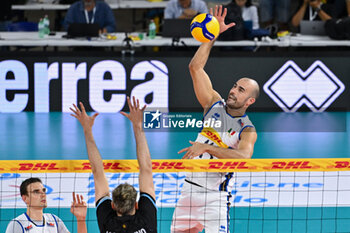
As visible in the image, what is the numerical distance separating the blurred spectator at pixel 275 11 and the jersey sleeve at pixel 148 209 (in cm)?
1514

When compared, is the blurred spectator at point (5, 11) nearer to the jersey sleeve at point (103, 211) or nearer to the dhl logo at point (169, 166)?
the dhl logo at point (169, 166)

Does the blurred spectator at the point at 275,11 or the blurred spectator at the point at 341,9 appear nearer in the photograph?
the blurred spectator at the point at 341,9

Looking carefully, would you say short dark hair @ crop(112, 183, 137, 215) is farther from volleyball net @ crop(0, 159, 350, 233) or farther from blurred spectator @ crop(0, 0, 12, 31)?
blurred spectator @ crop(0, 0, 12, 31)

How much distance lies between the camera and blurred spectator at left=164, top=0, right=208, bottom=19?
17531mm

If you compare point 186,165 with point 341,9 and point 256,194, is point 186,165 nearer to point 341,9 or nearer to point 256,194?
point 256,194

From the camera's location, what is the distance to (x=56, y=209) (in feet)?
31.2

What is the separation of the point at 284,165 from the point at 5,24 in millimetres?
15867

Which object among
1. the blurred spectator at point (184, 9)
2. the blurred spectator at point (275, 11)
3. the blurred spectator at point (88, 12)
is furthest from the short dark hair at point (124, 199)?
the blurred spectator at point (275, 11)

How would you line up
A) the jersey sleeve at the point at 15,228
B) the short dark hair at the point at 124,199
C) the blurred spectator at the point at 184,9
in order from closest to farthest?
the short dark hair at the point at 124,199, the jersey sleeve at the point at 15,228, the blurred spectator at the point at 184,9

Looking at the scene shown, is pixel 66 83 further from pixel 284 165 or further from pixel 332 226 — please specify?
A: pixel 284 165

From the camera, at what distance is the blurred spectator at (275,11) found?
20.0 metres

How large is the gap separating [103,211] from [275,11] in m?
15.5

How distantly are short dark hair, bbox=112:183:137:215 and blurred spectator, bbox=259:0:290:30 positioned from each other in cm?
1546

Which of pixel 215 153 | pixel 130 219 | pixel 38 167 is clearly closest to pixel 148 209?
pixel 130 219
